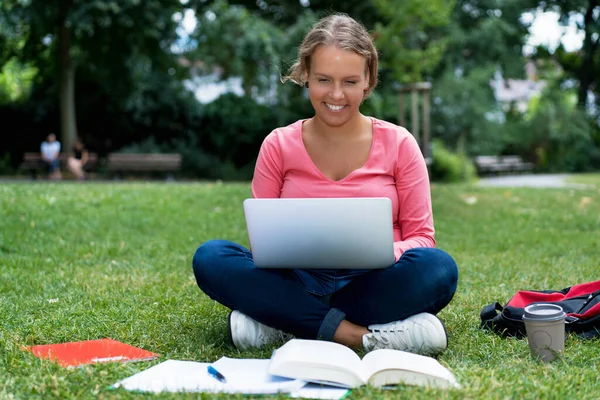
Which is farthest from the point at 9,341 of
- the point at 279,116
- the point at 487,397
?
the point at 279,116

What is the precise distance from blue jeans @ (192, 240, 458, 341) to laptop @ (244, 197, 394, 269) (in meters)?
0.16

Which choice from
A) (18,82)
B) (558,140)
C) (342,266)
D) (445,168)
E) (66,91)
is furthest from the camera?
(18,82)

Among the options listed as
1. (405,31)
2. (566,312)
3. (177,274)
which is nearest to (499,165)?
(405,31)

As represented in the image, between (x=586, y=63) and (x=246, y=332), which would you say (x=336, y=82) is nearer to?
(x=246, y=332)

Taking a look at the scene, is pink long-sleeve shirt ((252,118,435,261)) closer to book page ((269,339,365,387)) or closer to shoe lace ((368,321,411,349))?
shoe lace ((368,321,411,349))

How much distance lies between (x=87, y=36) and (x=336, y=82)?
16.9 metres

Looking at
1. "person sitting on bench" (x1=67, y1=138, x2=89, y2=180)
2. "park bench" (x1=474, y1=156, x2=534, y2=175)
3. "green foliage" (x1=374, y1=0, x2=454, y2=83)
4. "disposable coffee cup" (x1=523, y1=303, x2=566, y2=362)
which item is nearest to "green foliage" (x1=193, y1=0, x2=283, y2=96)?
"green foliage" (x1=374, y1=0, x2=454, y2=83)

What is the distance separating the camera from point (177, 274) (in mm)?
4988

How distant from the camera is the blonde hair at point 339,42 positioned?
297 cm

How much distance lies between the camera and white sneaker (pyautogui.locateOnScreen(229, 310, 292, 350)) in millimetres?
2957

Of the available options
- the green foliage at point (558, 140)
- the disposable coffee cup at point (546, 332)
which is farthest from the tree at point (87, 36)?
the disposable coffee cup at point (546, 332)

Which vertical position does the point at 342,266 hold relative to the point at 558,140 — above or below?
above

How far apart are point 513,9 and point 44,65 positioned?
1516 centimetres

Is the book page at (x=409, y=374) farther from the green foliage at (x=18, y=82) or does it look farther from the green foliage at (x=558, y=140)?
the green foliage at (x=558, y=140)
